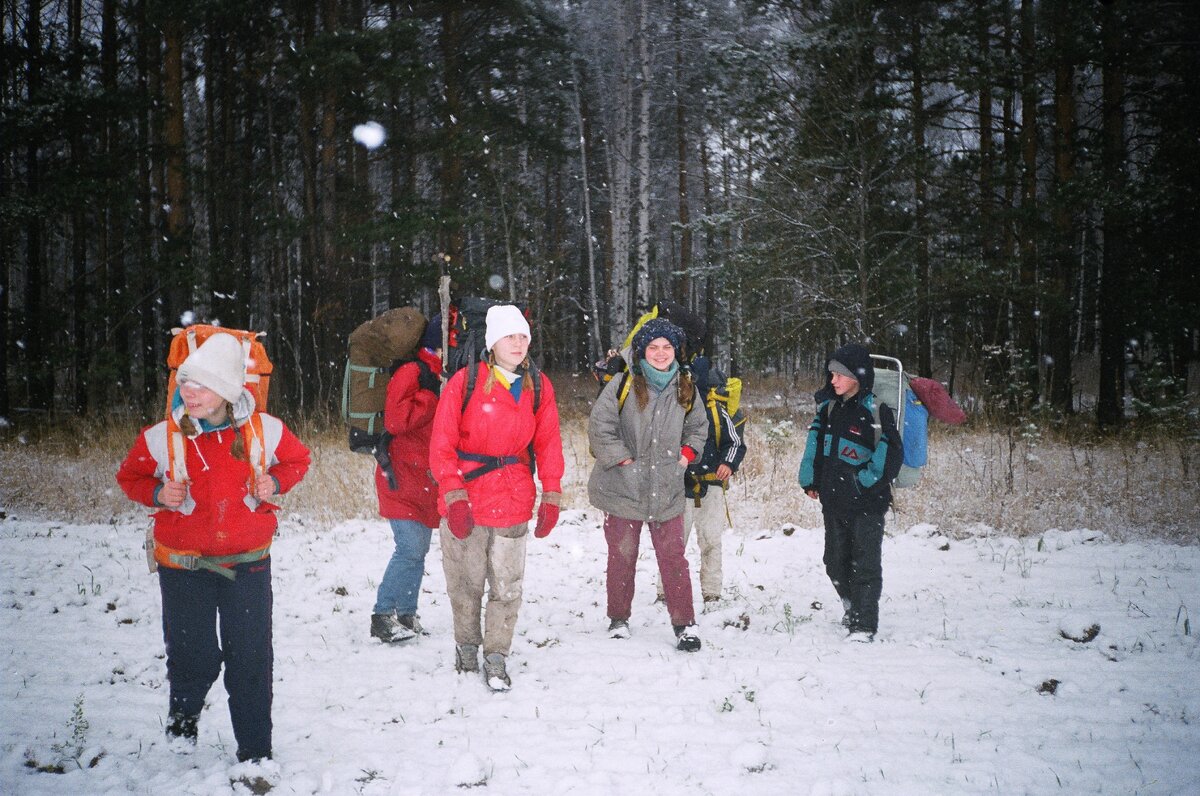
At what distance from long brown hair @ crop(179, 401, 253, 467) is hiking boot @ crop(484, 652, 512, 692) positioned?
5.79 ft

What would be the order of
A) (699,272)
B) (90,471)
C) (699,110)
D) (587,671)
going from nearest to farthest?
(587,671) → (90,471) → (699,272) → (699,110)

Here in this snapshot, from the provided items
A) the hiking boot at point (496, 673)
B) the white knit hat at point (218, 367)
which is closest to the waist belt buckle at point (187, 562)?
the white knit hat at point (218, 367)

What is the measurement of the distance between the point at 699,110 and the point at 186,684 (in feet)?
59.7

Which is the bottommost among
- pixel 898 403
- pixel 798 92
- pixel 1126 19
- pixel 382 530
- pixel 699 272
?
pixel 382 530

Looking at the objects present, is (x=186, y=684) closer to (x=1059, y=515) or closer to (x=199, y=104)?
(x=1059, y=515)

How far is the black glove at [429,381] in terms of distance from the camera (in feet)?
14.4

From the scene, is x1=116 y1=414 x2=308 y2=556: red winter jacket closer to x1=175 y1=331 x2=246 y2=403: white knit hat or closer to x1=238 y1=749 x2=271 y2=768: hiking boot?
x1=175 y1=331 x2=246 y2=403: white knit hat

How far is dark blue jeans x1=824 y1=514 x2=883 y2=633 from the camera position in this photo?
179 inches

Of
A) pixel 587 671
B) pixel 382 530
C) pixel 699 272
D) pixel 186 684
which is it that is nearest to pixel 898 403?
pixel 587 671

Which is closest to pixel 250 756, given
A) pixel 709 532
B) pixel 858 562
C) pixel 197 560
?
pixel 197 560

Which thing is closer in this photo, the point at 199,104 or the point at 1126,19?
the point at 1126,19

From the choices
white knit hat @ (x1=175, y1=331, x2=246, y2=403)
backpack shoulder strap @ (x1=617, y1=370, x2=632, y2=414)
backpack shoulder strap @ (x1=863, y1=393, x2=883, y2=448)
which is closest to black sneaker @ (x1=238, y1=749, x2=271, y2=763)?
white knit hat @ (x1=175, y1=331, x2=246, y2=403)

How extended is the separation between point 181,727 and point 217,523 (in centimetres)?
103

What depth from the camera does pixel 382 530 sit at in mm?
7621
